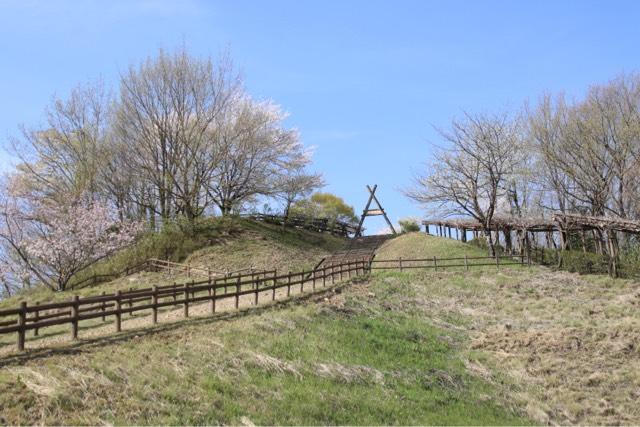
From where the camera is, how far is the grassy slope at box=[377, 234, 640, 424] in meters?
12.8

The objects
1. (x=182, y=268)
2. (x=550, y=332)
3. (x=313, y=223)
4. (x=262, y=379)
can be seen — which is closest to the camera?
(x=262, y=379)

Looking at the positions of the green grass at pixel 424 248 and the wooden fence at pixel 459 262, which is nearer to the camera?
the wooden fence at pixel 459 262

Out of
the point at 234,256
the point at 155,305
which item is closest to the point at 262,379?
the point at 155,305

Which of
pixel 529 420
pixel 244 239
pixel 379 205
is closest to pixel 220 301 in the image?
pixel 529 420

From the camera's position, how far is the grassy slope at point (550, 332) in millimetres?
12805

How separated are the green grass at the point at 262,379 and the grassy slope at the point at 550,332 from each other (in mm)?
1112

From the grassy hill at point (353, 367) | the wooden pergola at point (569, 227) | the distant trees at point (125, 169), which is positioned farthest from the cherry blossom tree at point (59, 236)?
the wooden pergola at point (569, 227)

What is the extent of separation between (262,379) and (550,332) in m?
10.6

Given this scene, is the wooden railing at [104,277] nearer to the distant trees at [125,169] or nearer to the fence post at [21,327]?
the distant trees at [125,169]

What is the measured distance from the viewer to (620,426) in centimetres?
1149

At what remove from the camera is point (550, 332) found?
17.4m

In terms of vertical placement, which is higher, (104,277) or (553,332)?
(104,277)

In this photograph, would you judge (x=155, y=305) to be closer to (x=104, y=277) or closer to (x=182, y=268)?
(x=182, y=268)

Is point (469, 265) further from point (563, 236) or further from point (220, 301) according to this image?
point (220, 301)
